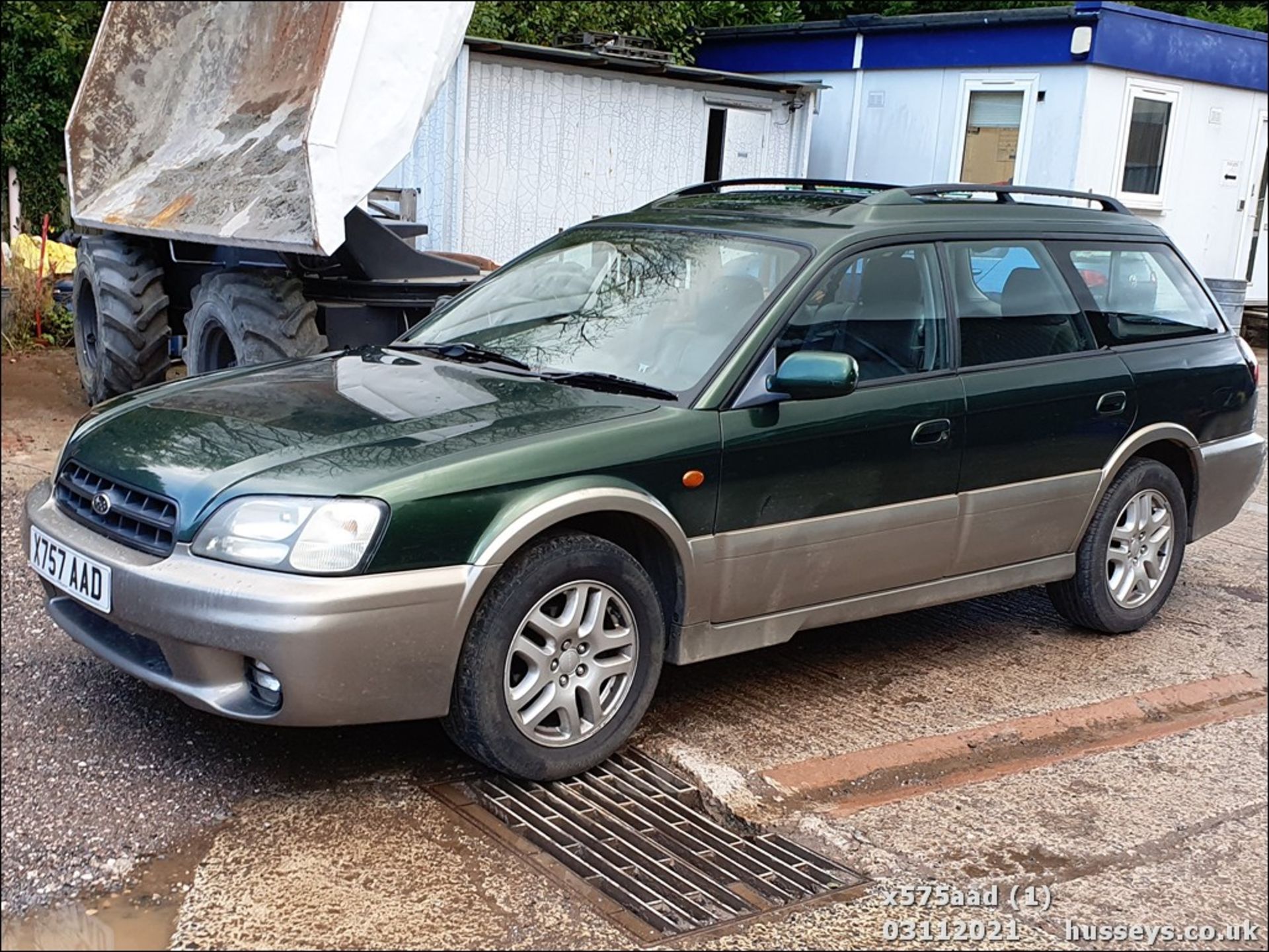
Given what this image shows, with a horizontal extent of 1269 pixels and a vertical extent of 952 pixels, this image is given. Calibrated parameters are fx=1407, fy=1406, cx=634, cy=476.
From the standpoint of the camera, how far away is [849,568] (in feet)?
15.5

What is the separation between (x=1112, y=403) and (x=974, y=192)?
1007mm

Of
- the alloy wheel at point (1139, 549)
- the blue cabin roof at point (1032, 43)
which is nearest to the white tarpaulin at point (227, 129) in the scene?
the alloy wheel at point (1139, 549)

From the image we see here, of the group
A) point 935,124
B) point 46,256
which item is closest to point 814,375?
point 46,256

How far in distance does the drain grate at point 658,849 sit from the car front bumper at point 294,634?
43 cm

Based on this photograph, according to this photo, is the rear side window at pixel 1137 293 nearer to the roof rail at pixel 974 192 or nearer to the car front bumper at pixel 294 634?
the roof rail at pixel 974 192

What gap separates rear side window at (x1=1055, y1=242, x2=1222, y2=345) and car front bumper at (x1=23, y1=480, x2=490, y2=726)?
122 inches

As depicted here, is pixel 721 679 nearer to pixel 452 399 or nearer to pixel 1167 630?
pixel 452 399

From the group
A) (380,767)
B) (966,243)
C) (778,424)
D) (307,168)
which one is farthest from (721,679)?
(307,168)

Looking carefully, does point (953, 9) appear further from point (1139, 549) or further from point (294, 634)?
point (294, 634)

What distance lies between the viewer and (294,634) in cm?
352

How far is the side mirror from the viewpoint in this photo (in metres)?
4.35

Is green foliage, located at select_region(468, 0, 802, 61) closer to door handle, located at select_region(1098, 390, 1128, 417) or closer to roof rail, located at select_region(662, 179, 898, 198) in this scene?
roof rail, located at select_region(662, 179, 898, 198)

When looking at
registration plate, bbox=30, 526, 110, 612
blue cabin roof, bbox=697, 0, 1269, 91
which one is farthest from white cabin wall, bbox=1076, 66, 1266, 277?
registration plate, bbox=30, 526, 110, 612

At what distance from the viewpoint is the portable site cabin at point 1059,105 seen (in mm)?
13391
